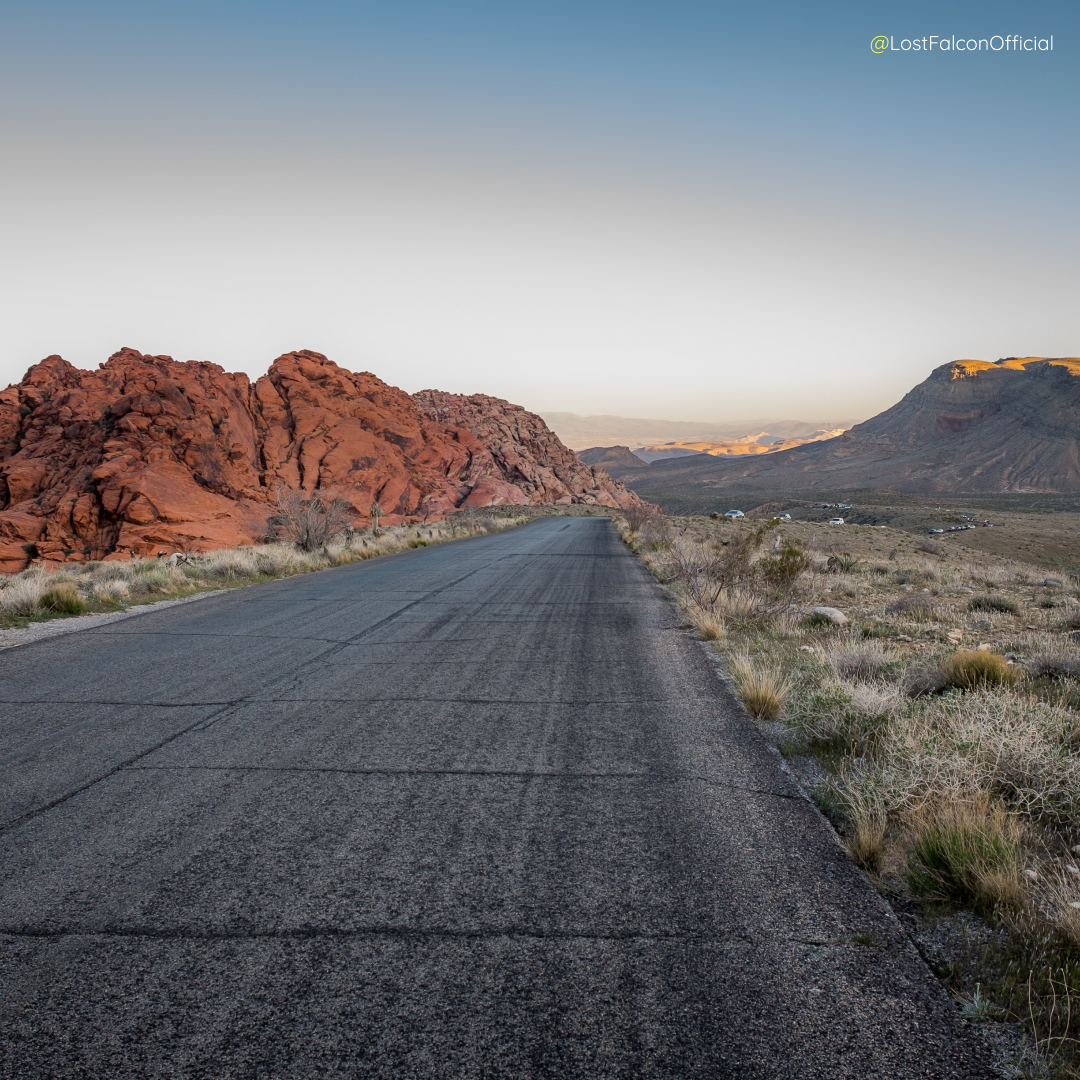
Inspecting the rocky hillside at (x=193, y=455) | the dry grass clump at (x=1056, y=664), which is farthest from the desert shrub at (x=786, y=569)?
the rocky hillside at (x=193, y=455)

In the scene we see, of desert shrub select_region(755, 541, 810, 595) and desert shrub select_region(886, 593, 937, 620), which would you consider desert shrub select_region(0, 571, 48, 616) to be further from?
desert shrub select_region(886, 593, 937, 620)

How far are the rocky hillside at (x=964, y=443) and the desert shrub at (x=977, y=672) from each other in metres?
126

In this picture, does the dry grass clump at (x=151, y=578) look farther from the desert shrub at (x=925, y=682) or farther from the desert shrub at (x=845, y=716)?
the desert shrub at (x=925, y=682)

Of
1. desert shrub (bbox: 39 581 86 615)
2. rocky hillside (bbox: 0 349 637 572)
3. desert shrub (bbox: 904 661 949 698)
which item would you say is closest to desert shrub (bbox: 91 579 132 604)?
desert shrub (bbox: 39 581 86 615)

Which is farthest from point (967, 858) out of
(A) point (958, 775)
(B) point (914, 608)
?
(B) point (914, 608)

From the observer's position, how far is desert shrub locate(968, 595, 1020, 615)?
37.1ft

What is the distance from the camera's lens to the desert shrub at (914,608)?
10477 millimetres

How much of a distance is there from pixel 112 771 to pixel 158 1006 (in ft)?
7.97

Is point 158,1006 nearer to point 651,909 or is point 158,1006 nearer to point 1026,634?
point 651,909

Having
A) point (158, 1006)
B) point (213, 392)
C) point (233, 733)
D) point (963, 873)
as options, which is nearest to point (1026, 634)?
point (963, 873)

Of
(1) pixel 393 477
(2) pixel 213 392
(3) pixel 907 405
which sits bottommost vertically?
(1) pixel 393 477

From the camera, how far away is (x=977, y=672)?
5.89m

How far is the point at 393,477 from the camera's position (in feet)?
179

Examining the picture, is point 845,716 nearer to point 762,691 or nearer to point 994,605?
point 762,691
